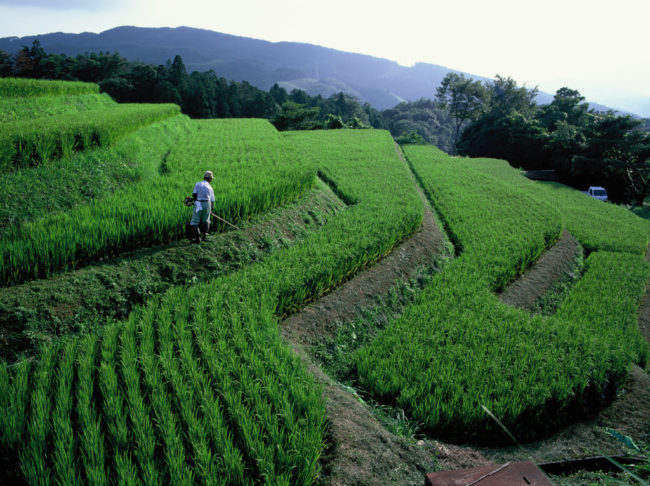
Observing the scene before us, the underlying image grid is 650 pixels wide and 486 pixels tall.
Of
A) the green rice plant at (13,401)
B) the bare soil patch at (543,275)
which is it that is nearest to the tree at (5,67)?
the green rice plant at (13,401)

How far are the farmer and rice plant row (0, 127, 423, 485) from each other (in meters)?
1.34

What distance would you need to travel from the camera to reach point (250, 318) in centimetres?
502

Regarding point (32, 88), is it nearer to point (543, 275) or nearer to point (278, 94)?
point (543, 275)

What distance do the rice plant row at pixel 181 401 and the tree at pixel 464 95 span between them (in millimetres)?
50290

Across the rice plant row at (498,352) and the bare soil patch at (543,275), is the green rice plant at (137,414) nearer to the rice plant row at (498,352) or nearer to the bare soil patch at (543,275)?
the rice plant row at (498,352)

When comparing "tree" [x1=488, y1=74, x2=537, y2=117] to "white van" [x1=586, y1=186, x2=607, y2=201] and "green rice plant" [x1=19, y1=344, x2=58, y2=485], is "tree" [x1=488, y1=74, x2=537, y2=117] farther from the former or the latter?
"green rice plant" [x1=19, y1=344, x2=58, y2=485]

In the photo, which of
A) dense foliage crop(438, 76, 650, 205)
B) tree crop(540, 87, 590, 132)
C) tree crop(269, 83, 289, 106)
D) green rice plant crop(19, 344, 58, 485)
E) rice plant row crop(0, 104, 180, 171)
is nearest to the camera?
green rice plant crop(19, 344, 58, 485)

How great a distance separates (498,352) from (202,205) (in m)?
5.41

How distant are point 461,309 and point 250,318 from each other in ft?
12.3

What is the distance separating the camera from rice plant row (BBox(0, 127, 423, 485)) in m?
2.86

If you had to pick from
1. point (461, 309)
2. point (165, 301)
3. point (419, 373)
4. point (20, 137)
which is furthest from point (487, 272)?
point (20, 137)

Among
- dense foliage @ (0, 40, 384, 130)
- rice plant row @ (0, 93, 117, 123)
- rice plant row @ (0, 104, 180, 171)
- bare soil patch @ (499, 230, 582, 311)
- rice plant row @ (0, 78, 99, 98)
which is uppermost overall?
dense foliage @ (0, 40, 384, 130)

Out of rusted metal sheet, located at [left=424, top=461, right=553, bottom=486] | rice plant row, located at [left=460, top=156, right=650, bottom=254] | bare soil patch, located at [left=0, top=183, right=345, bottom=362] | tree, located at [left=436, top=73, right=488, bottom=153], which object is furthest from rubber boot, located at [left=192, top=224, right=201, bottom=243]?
tree, located at [left=436, top=73, right=488, bottom=153]

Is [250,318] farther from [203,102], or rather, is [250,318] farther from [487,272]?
[203,102]
